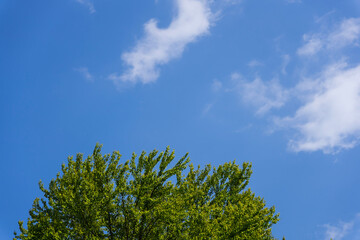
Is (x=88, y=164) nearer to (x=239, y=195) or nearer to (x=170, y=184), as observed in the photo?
(x=170, y=184)

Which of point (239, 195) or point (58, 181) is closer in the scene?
point (58, 181)

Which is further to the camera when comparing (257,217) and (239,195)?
(239,195)

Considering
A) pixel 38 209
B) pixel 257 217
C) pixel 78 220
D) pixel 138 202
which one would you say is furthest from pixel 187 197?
pixel 38 209

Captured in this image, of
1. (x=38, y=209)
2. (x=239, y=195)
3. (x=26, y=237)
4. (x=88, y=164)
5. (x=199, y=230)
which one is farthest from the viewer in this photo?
(x=239, y=195)

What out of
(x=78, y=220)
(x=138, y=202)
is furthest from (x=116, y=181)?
(x=78, y=220)

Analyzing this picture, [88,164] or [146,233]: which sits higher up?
[88,164]

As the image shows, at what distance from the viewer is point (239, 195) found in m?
15.6

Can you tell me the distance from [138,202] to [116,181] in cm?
119

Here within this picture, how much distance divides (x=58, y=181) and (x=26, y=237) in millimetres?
2335

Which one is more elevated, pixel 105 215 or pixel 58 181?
pixel 58 181

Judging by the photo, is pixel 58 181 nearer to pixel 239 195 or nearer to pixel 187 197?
pixel 187 197

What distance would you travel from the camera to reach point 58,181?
40.4 feet

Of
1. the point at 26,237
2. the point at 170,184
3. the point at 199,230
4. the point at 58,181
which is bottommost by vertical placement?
the point at 199,230

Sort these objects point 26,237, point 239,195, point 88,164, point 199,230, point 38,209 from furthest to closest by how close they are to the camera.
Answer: point 239,195 → point 38,209 → point 88,164 → point 26,237 → point 199,230
